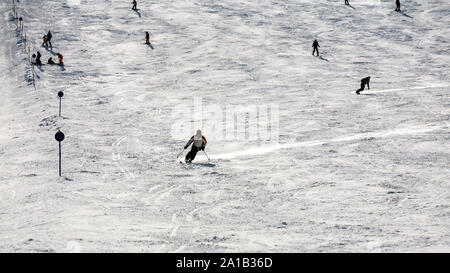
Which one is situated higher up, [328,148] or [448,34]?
[448,34]

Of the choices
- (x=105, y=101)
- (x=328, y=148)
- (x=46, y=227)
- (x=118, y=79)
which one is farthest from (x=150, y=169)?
(x=118, y=79)

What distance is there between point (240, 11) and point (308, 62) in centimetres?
1200

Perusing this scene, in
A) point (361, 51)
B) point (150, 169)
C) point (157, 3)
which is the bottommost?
point (150, 169)

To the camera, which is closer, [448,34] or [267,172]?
[267,172]

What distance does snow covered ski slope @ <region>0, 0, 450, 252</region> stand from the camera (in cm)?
1000

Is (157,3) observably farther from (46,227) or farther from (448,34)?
(46,227)

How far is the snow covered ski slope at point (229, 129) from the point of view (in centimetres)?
1000

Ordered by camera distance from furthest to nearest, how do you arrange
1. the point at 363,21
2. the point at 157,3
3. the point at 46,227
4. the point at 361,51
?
the point at 157,3 → the point at 363,21 → the point at 361,51 → the point at 46,227

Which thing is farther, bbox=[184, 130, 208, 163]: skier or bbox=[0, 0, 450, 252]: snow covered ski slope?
bbox=[184, 130, 208, 163]: skier

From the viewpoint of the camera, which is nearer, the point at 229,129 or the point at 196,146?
the point at 196,146

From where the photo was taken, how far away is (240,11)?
37875mm

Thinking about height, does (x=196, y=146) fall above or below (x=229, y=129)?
above

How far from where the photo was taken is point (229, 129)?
18.6 meters

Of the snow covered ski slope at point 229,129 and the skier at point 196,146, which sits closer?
the snow covered ski slope at point 229,129
